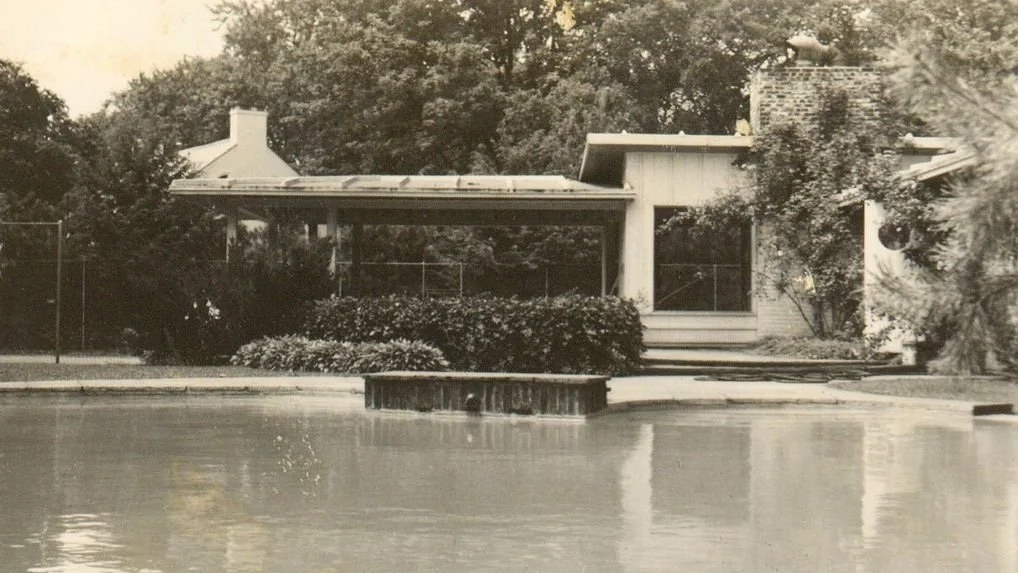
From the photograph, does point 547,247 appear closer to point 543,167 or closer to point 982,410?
point 543,167

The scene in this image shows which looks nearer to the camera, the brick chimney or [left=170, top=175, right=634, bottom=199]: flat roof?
[left=170, top=175, right=634, bottom=199]: flat roof

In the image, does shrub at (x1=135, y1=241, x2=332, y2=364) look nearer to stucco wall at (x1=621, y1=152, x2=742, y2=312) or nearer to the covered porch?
the covered porch

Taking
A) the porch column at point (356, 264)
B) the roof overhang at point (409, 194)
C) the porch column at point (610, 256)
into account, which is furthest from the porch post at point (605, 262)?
the porch column at point (356, 264)

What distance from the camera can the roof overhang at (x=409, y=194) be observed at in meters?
27.7

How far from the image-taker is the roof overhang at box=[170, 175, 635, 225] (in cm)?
2767

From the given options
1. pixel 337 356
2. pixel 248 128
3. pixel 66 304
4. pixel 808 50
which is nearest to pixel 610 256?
pixel 808 50

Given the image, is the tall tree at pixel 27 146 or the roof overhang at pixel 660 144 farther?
the tall tree at pixel 27 146

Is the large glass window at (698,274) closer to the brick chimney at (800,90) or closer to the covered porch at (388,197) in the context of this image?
the covered porch at (388,197)

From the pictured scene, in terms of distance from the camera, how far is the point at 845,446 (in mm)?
14312

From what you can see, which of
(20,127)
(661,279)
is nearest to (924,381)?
(661,279)

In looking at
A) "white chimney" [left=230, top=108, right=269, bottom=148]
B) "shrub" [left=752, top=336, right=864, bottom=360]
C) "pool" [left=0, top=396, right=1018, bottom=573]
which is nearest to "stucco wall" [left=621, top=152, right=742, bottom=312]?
"shrub" [left=752, top=336, right=864, bottom=360]

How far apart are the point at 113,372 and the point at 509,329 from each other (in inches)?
258

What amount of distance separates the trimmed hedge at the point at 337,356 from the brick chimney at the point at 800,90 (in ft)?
33.4

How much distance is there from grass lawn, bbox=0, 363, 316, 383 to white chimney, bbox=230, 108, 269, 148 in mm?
24212
